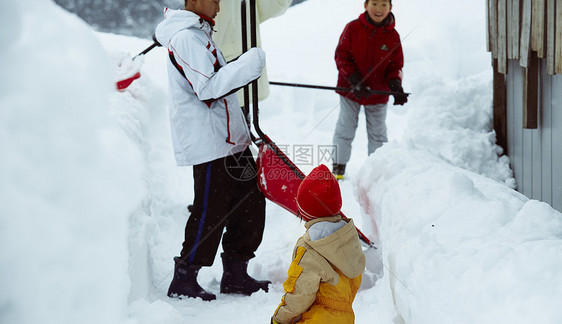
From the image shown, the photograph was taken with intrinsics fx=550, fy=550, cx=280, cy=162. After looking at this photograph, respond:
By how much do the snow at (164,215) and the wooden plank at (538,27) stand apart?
873mm

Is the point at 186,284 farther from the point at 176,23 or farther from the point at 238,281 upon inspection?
the point at 176,23

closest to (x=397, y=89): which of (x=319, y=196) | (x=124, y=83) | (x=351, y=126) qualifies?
(x=351, y=126)

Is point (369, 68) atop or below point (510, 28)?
below

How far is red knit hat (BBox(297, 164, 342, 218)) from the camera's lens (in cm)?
194

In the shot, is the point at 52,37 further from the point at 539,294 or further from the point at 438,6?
the point at 438,6

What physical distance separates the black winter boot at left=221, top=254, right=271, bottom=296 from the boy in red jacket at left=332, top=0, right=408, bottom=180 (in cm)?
200

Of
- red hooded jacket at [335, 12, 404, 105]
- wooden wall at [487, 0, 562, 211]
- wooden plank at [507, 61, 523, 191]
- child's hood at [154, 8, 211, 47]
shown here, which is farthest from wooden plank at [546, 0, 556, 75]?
child's hood at [154, 8, 211, 47]

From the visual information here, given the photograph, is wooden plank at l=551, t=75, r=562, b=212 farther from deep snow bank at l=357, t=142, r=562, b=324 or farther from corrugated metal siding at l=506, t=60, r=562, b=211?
deep snow bank at l=357, t=142, r=562, b=324

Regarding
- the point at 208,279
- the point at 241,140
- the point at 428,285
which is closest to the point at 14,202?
the point at 428,285

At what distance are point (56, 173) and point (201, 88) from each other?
1944 millimetres

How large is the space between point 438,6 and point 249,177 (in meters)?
8.21

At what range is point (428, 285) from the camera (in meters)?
1.78

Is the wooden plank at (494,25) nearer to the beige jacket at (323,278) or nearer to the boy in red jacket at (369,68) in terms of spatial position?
the boy in red jacket at (369,68)

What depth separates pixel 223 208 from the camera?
9.21ft
